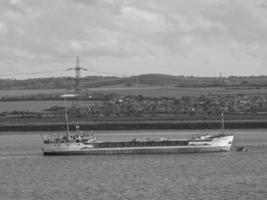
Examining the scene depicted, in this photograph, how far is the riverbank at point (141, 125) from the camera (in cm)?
15175

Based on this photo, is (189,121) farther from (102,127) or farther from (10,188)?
(10,188)

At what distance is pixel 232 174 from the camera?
8506cm

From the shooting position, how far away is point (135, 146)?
109 metres

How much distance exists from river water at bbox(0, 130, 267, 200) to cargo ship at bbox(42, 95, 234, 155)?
1.83 meters

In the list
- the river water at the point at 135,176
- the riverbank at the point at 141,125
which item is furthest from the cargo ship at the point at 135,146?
the riverbank at the point at 141,125

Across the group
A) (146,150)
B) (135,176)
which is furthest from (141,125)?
(135,176)

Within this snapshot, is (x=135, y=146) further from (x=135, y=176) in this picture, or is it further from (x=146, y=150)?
(x=135, y=176)

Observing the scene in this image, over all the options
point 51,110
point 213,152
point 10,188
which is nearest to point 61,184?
point 10,188

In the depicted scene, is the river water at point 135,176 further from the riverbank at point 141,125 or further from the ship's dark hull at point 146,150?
the riverbank at point 141,125

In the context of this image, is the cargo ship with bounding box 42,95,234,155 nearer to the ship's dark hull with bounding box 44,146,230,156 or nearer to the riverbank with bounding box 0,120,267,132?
the ship's dark hull with bounding box 44,146,230,156

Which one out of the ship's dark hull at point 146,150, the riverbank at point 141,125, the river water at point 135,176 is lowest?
the river water at point 135,176

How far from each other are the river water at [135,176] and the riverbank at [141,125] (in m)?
35.3

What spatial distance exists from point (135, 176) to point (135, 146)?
78.0ft

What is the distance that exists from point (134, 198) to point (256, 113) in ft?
353
